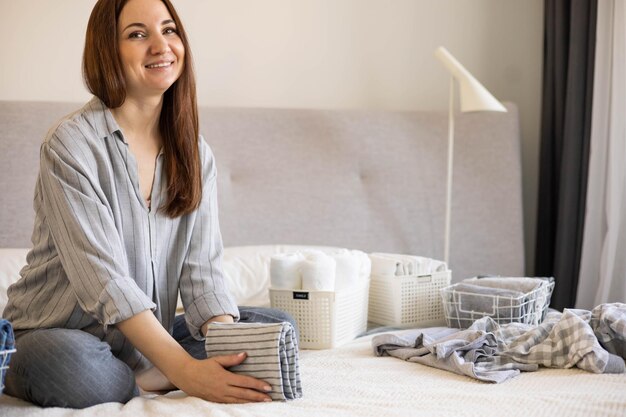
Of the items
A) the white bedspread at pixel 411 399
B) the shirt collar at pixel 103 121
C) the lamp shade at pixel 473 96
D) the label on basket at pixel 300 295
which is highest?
the lamp shade at pixel 473 96

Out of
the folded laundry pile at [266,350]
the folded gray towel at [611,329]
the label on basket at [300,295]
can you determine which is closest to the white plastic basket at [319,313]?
the label on basket at [300,295]

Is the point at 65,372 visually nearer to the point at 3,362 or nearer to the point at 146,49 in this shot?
the point at 3,362

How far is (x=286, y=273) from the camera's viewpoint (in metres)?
2.31

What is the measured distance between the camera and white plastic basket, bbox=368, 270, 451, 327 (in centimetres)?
251

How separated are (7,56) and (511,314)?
198 centimetres

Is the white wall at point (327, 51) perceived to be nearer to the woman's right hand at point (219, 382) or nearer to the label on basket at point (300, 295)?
the label on basket at point (300, 295)

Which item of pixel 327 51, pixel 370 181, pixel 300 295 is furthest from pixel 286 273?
pixel 327 51

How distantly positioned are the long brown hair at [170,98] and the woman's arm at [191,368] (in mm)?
336

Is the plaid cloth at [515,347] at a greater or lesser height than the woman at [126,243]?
lesser

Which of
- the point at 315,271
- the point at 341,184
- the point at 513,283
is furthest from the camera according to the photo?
the point at 341,184

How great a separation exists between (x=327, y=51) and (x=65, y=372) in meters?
2.05

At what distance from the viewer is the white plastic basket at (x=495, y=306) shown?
2287 millimetres

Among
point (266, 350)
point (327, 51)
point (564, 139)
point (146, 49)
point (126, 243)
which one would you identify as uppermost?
point (327, 51)

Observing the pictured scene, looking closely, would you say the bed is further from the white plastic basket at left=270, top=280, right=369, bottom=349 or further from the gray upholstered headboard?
the white plastic basket at left=270, top=280, right=369, bottom=349
